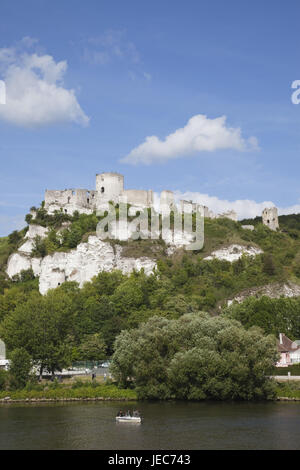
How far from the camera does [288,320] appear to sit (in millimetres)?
50125

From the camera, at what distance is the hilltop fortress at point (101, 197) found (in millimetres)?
80188

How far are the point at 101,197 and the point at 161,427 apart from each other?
189 ft

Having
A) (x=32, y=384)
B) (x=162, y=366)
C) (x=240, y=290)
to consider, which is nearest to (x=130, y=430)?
(x=162, y=366)

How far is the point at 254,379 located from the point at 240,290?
92.4 feet

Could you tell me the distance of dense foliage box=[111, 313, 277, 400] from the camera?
34312mm

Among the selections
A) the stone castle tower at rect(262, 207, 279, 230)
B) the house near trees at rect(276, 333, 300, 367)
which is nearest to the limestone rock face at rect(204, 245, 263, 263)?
the house near trees at rect(276, 333, 300, 367)

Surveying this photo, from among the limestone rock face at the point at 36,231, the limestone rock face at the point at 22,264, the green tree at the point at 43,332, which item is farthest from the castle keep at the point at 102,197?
the green tree at the point at 43,332

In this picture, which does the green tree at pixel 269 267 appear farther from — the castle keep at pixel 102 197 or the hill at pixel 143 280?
the castle keep at pixel 102 197

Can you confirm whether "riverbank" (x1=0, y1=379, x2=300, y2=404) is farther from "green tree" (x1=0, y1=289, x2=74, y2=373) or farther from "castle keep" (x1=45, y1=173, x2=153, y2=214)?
"castle keep" (x1=45, y1=173, x2=153, y2=214)

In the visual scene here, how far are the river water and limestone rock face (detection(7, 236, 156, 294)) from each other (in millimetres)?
35750

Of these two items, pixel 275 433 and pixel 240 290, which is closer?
pixel 275 433

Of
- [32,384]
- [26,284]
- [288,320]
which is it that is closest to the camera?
[32,384]

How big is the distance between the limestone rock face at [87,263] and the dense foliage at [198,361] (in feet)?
103

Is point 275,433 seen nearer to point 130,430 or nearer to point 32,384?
point 130,430
